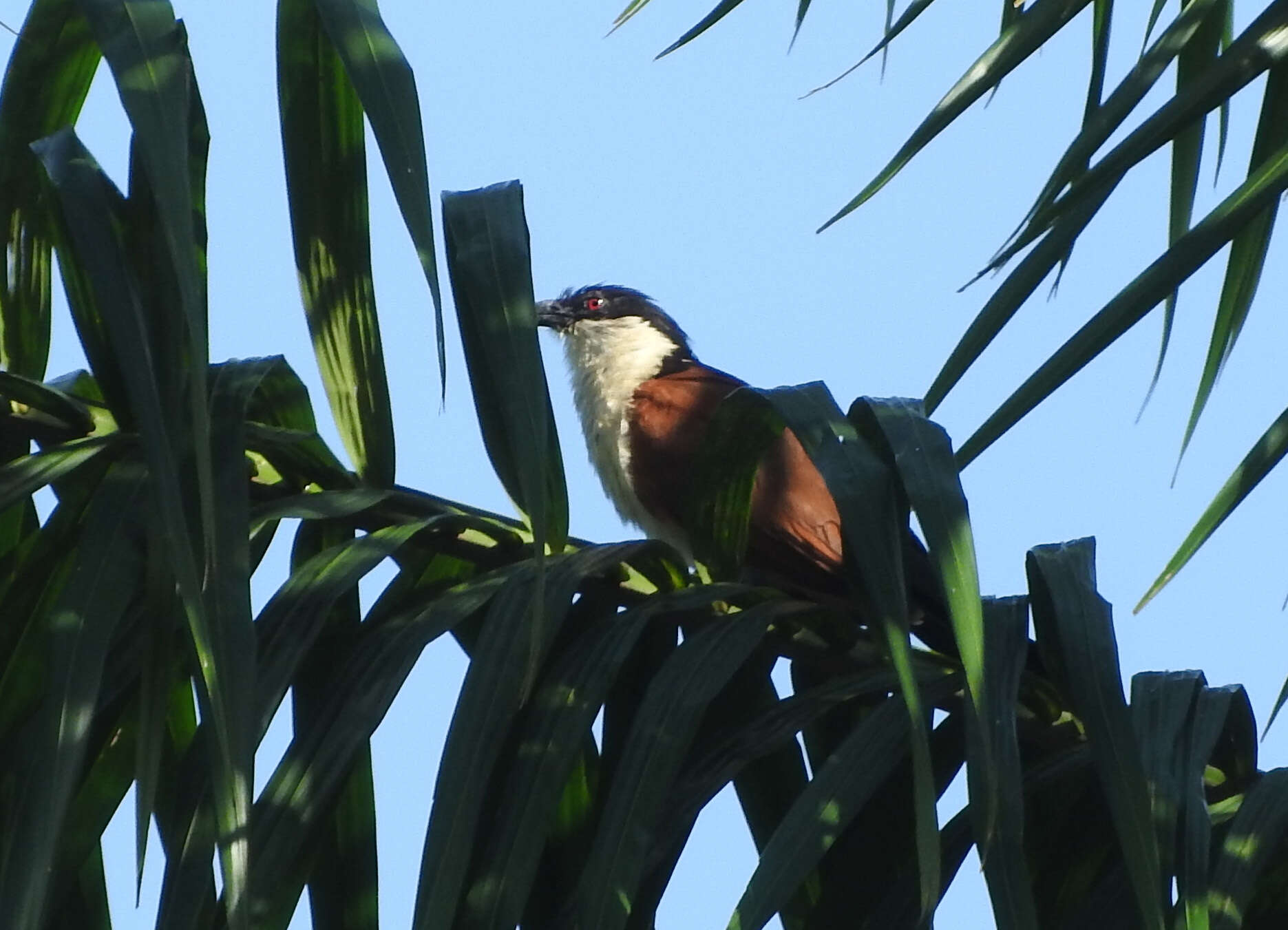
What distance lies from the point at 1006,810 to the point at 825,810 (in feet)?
0.61

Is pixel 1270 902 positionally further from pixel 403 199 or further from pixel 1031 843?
pixel 403 199

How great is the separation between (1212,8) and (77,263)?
1.29m

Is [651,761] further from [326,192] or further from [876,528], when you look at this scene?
[326,192]

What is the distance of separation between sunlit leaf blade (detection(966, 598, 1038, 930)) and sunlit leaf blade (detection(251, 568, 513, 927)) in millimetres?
540

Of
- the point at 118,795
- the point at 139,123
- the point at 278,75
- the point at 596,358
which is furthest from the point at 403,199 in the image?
the point at 596,358

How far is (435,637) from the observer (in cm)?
182

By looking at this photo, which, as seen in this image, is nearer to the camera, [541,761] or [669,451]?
[541,761]

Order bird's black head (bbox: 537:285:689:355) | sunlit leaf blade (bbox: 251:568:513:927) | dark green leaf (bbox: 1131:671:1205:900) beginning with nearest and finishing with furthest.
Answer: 1. sunlit leaf blade (bbox: 251:568:513:927)
2. dark green leaf (bbox: 1131:671:1205:900)
3. bird's black head (bbox: 537:285:689:355)

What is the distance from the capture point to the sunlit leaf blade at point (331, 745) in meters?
1.58

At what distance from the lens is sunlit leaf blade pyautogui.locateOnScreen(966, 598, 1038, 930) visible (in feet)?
5.01

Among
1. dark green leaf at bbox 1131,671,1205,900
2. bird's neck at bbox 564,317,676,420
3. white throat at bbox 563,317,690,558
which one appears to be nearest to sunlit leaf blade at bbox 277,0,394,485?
dark green leaf at bbox 1131,671,1205,900

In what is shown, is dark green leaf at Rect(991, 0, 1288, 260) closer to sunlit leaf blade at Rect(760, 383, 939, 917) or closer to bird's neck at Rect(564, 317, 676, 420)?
sunlit leaf blade at Rect(760, 383, 939, 917)

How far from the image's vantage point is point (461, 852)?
5.10ft

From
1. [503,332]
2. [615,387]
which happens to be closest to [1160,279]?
[503,332]
